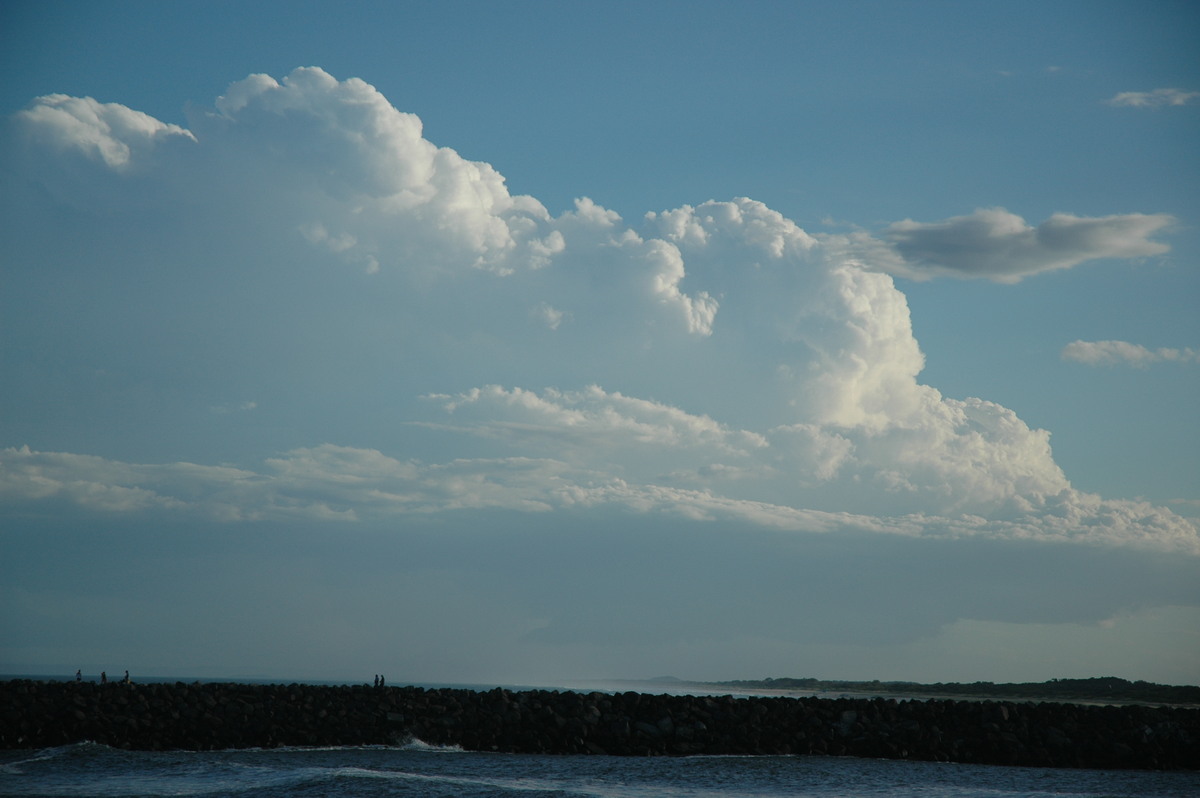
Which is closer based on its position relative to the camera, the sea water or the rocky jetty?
the sea water

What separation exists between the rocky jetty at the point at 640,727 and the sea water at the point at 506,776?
3.47 ft

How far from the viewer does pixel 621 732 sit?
122 ft

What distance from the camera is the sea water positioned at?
91.8ft

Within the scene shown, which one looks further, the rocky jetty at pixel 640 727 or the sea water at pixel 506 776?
the rocky jetty at pixel 640 727

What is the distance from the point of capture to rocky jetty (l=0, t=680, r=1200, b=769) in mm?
36469

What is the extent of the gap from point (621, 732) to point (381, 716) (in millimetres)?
9500

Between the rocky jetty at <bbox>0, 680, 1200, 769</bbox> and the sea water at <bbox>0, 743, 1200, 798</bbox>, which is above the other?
the rocky jetty at <bbox>0, 680, 1200, 769</bbox>

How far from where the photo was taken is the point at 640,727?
123ft

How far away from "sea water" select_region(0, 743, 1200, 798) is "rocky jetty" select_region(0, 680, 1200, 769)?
1.06 m

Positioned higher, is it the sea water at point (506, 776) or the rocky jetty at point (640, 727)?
the rocky jetty at point (640, 727)

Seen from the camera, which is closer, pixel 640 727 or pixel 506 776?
pixel 506 776

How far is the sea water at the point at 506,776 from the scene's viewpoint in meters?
28.0

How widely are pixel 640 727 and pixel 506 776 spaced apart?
799 cm

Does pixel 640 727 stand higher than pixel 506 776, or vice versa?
pixel 640 727
